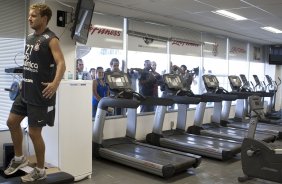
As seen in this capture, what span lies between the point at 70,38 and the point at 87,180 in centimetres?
227

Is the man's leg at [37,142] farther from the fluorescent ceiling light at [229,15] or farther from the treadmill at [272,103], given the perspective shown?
the treadmill at [272,103]

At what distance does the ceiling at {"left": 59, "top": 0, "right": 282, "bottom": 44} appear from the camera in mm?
5477

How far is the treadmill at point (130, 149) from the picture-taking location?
448cm

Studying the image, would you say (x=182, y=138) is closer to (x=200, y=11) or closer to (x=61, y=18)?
(x=200, y=11)

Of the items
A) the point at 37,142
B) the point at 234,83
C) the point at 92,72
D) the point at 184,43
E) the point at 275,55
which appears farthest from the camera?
Result: the point at 275,55

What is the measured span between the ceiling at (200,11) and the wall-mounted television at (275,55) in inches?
153

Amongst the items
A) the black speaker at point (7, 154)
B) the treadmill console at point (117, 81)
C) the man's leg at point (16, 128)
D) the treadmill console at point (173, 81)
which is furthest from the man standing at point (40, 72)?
the treadmill console at point (173, 81)

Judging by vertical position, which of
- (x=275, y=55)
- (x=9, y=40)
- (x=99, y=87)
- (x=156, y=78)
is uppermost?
(x=275, y=55)

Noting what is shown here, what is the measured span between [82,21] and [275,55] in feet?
30.7

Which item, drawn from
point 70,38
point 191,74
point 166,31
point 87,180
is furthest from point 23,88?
point 191,74

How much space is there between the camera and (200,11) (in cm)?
622

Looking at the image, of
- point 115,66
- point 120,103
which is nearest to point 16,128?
point 120,103

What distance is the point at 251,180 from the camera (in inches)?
176

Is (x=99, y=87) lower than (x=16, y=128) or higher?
higher
